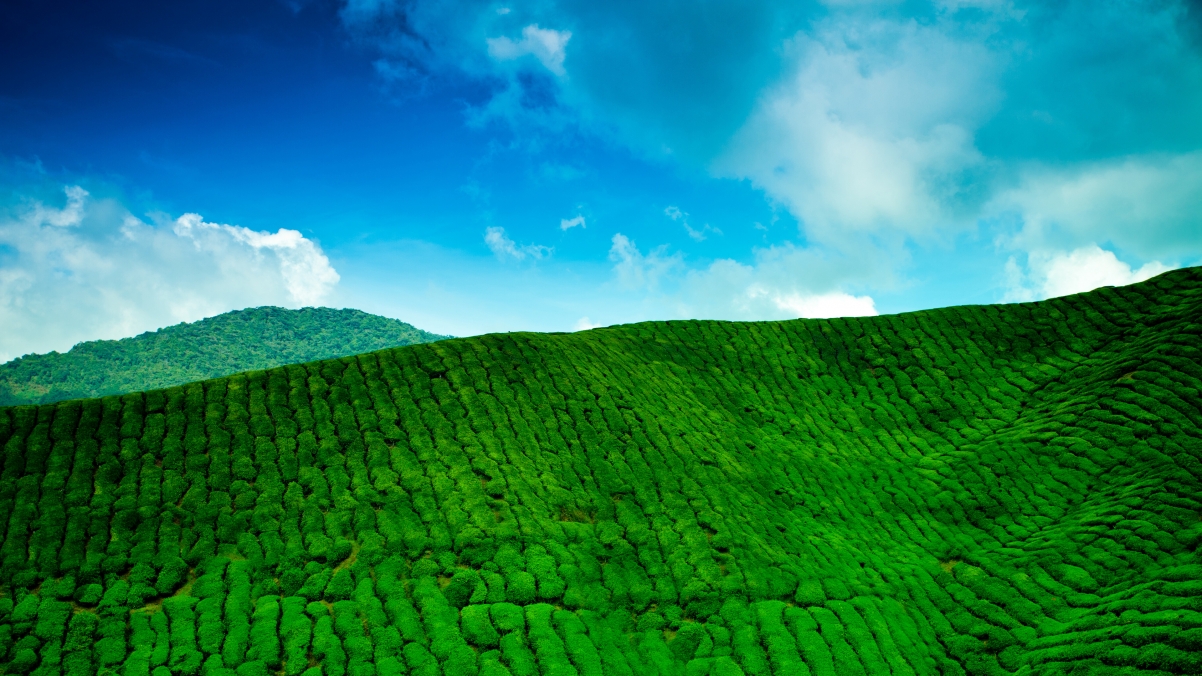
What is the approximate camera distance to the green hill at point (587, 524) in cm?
1698

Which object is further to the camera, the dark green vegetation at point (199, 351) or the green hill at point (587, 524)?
the dark green vegetation at point (199, 351)

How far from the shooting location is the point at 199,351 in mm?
102000

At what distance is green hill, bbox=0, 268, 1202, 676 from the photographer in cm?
1698

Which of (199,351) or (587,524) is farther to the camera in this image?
(199,351)

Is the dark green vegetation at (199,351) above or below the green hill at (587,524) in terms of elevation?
above

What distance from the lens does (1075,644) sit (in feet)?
56.7

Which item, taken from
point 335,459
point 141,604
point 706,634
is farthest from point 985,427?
point 141,604

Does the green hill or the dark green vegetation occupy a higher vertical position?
the dark green vegetation

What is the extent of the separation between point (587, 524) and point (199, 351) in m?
103

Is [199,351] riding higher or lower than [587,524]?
higher

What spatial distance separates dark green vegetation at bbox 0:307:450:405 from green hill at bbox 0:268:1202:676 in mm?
76117

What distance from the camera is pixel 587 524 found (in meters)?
22.8

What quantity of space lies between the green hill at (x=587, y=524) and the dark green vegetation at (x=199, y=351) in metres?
76.1

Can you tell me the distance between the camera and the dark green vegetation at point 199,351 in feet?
307
